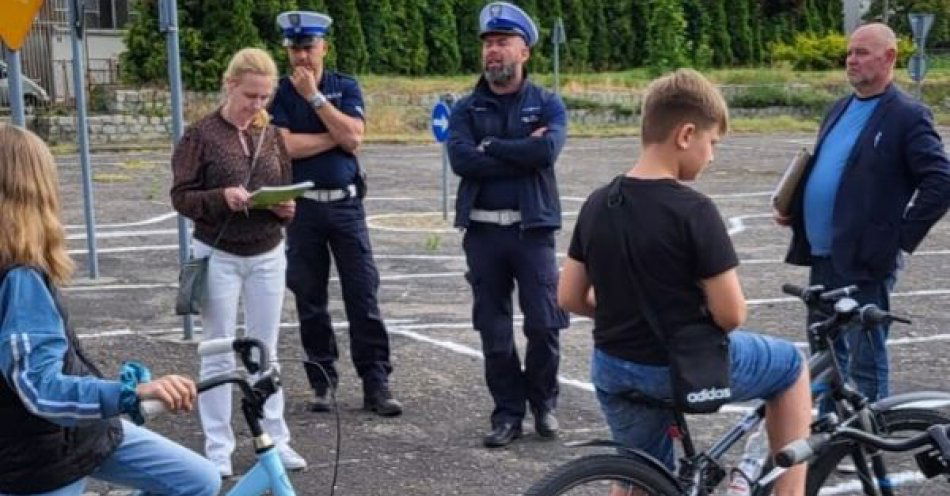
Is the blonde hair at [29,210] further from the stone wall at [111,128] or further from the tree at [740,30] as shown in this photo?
the tree at [740,30]

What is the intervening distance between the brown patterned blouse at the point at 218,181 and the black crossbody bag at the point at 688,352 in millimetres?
2446

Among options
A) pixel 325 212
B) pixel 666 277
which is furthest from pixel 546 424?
pixel 666 277

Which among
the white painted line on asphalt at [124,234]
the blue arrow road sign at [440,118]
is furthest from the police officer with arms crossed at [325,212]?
the white painted line on asphalt at [124,234]

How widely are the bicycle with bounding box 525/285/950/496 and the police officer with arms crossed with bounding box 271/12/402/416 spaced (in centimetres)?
281

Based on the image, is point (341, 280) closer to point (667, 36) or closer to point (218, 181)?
point (218, 181)

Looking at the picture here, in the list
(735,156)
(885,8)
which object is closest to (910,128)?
(735,156)

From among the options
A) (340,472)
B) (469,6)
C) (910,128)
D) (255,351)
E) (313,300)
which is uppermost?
(469,6)

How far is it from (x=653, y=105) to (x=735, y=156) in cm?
2325

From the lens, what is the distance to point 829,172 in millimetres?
5672

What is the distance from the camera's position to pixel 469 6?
4031 centimetres

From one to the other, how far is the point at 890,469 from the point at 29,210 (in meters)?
3.42

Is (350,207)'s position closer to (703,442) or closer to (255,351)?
(703,442)

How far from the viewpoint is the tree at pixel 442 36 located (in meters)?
39.5

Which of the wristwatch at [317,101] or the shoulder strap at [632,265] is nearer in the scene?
the shoulder strap at [632,265]
